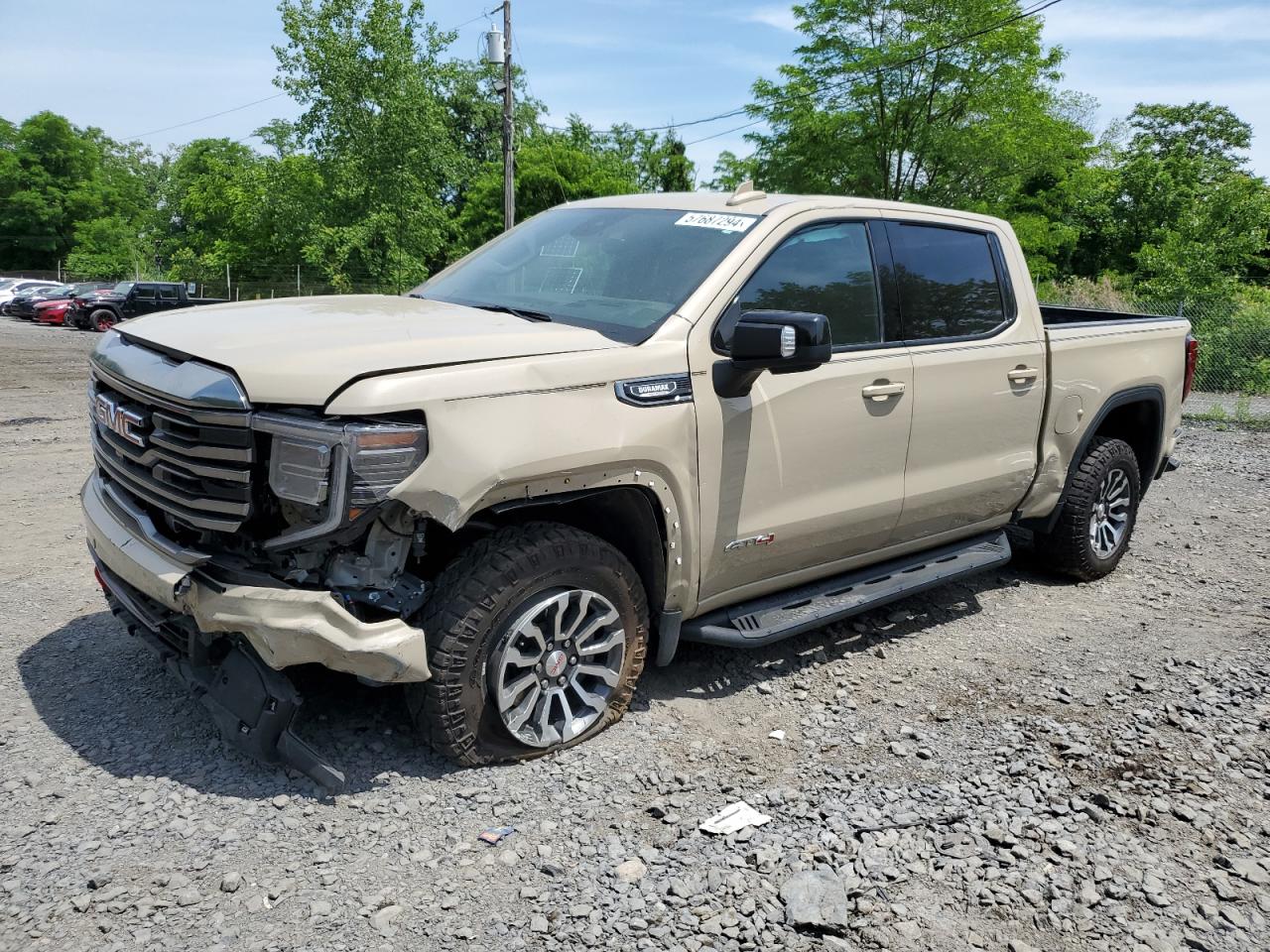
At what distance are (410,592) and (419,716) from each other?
475 millimetres

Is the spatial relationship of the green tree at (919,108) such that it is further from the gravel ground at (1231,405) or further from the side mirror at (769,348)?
the side mirror at (769,348)

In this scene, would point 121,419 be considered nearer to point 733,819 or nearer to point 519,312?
point 519,312

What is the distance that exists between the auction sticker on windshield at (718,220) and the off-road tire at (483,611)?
142 cm

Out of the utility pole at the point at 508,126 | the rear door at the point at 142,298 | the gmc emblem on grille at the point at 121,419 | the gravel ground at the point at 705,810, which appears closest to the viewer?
the gravel ground at the point at 705,810

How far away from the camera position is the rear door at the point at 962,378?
4496mm

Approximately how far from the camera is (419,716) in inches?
130

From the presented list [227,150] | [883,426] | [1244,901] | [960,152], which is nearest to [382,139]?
[960,152]

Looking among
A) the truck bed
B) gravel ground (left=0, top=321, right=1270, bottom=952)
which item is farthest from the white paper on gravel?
the truck bed

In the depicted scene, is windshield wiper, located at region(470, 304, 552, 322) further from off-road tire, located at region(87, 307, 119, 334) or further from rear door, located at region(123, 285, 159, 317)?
off-road tire, located at region(87, 307, 119, 334)

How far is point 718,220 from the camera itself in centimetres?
408

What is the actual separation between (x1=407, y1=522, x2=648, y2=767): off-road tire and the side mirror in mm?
766

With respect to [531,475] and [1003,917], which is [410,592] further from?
[1003,917]

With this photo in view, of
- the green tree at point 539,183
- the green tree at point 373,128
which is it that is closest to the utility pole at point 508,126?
the green tree at point 373,128

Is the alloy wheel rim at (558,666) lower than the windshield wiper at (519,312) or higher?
lower
